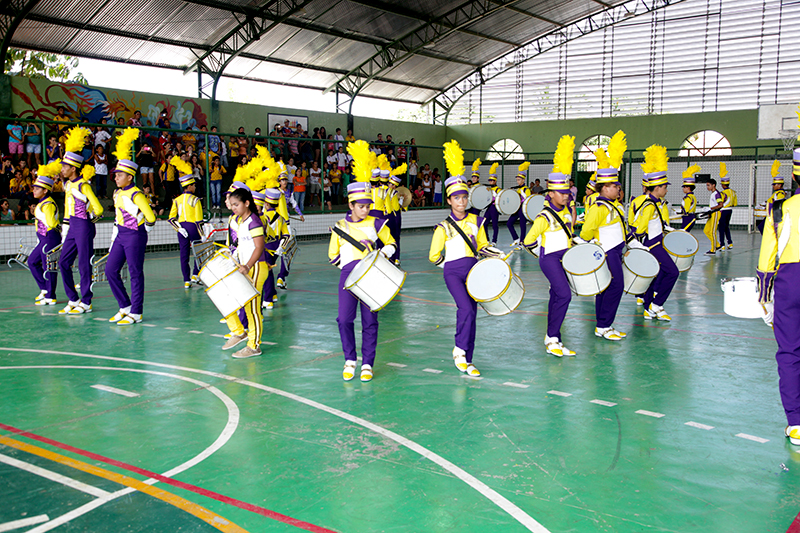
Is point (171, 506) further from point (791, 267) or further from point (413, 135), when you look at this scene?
point (413, 135)

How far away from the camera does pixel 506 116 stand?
36562 mm

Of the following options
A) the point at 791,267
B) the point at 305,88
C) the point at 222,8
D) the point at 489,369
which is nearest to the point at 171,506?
the point at 489,369

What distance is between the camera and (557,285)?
7.09 meters

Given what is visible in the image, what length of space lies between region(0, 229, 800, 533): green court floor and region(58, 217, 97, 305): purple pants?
3.07 ft

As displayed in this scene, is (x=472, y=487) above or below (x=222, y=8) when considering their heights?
below

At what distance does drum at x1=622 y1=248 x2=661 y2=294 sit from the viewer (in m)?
8.11

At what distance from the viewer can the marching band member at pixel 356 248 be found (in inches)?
241

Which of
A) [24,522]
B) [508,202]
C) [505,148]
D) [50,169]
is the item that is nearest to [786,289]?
[24,522]

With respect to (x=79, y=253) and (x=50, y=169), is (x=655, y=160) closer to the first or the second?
(x=79, y=253)

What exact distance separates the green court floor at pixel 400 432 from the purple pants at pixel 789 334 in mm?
317

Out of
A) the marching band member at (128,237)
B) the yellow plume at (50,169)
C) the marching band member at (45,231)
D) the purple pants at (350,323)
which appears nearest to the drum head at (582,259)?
the purple pants at (350,323)

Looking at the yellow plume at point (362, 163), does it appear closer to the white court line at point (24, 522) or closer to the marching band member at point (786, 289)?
the marching band member at point (786, 289)

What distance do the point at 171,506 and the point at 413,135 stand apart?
1280 inches

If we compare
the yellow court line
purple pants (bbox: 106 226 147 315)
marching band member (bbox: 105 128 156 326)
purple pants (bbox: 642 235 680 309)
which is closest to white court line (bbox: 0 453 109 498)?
the yellow court line
